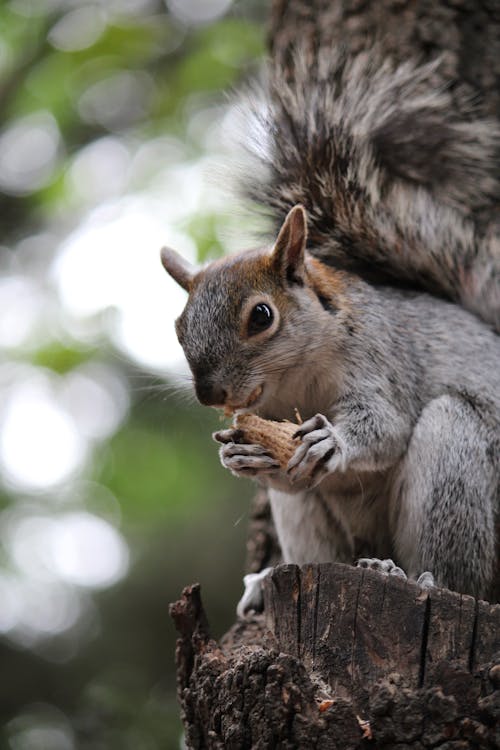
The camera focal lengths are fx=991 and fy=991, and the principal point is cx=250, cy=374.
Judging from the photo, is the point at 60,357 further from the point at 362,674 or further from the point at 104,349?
the point at 362,674

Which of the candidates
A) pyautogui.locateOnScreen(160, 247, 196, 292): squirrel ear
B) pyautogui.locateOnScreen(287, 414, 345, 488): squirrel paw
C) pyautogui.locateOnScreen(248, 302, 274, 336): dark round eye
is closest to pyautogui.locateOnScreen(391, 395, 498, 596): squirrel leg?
pyautogui.locateOnScreen(287, 414, 345, 488): squirrel paw

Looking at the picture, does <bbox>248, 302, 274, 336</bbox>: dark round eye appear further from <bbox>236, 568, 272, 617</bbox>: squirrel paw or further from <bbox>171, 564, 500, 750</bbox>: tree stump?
<bbox>236, 568, 272, 617</bbox>: squirrel paw

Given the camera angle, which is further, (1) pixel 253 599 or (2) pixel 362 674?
(1) pixel 253 599

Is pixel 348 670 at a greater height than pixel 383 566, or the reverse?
pixel 383 566

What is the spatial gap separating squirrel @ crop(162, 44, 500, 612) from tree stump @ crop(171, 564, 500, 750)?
29cm

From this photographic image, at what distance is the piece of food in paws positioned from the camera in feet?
7.45

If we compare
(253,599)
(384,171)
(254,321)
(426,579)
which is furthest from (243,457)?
(384,171)

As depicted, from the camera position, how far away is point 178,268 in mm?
2719

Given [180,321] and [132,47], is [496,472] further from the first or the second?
[132,47]

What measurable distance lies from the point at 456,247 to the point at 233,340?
83 centimetres

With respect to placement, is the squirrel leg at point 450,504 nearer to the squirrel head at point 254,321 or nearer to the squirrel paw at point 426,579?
the squirrel paw at point 426,579

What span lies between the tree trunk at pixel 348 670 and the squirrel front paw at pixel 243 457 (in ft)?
0.86

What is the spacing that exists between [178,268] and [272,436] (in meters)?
0.66

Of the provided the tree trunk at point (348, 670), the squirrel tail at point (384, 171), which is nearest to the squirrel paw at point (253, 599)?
the tree trunk at point (348, 670)
